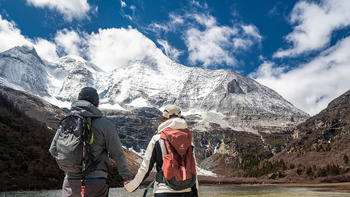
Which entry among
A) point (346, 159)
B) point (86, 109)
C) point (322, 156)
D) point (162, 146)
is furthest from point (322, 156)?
point (86, 109)

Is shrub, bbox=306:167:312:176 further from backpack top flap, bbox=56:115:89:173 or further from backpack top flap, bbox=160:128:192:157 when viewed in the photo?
backpack top flap, bbox=56:115:89:173

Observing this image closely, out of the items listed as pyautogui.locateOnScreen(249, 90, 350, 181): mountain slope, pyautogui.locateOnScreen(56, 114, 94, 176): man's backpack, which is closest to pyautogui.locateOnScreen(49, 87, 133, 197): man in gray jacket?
pyautogui.locateOnScreen(56, 114, 94, 176): man's backpack

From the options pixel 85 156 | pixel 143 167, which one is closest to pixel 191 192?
pixel 143 167

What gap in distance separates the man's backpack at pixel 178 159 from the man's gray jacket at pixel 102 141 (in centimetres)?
93

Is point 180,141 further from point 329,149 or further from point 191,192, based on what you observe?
point 329,149

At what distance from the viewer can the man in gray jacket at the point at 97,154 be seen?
554cm

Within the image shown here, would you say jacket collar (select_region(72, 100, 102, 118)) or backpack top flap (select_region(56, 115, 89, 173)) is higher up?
→ jacket collar (select_region(72, 100, 102, 118))

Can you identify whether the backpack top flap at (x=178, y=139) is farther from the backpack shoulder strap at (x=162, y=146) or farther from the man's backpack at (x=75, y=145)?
the man's backpack at (x=75, y=145)

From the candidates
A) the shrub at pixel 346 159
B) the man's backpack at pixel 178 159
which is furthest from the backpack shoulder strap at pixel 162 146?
the shrub at pixel 346 159

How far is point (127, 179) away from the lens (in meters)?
5.93

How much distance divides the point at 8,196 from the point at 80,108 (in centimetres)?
4104

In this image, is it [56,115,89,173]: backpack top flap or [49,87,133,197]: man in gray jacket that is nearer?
[56,115,89,173]: backpack top flap

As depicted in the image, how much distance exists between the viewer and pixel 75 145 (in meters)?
5.34

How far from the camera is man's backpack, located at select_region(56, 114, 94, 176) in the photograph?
5.37 m
